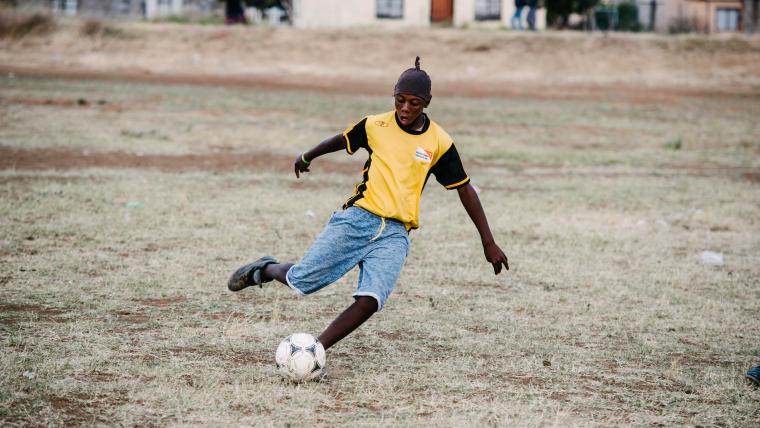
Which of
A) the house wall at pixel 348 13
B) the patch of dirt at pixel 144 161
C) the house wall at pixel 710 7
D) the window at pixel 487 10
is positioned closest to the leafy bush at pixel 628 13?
the house wall at pixel 710 7

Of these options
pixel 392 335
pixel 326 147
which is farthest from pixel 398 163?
pixel 392 335

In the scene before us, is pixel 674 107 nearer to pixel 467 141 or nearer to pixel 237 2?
pixel 467 141

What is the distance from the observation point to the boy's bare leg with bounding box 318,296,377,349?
15.5 feet

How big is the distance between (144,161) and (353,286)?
6370 millimetres

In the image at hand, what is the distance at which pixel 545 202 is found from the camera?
10.7 metres

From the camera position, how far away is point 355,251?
4930 mm

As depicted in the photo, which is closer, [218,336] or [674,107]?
[218,336]

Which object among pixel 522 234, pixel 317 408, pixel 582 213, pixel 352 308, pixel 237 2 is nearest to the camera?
pixel 317 408

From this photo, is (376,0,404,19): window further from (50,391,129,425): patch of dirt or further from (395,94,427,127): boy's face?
(50,391,129,425): patch of dirt

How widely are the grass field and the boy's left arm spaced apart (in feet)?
1.98

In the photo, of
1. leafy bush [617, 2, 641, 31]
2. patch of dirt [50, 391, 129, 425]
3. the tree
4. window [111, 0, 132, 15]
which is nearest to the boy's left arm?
patch of dirt [50, 391, 129, 425]

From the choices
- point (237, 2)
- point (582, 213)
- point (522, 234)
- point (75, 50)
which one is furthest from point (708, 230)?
point (237, 2)

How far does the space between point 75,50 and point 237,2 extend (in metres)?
11.7

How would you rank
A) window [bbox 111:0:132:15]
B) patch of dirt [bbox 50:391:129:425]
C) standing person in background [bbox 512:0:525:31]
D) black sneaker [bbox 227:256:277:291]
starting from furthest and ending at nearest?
1. window [bbox 111:0:132:15]
2. standing person in background [bbox 512:0:525:31]
3. black sneaker [bbox 227:256:277:291]
4. patch of dirt [bbox 50:391:129:425]
